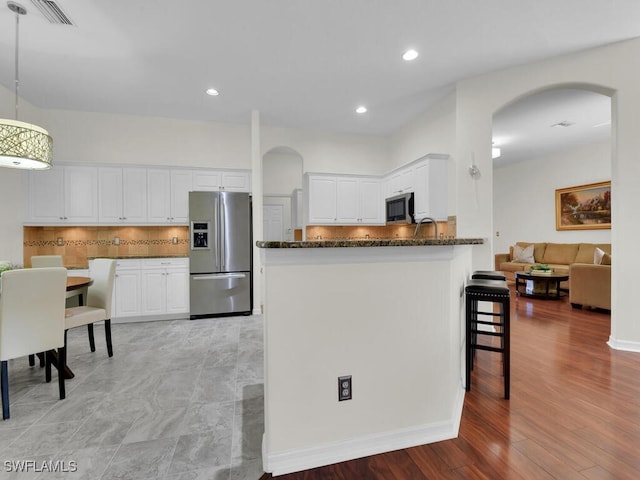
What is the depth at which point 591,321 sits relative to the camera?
13.0ft

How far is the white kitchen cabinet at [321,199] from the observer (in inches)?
205

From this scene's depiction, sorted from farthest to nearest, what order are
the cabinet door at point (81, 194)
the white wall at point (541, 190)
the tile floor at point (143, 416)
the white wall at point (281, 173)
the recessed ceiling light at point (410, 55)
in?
the white wall at point (281, 173) < the white wall at point (541, 190) < the cabinet door at point (81, 194) < the recessed ceiling light at point (410, 55) < the tile floor at point (143, 416)

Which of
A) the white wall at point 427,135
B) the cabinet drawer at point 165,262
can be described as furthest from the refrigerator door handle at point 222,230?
the white wall at point 427,135

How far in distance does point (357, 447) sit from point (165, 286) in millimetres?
3767

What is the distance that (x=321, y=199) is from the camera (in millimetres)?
5242

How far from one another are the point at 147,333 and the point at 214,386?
6.37ft

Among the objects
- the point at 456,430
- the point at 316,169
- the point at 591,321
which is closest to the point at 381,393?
the point at 456,430

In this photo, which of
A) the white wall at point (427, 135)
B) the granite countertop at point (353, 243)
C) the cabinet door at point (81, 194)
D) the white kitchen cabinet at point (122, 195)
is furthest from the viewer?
the white kitchen cabinet at point (122, 195)

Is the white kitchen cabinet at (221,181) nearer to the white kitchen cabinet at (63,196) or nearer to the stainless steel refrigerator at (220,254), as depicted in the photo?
the stainless steel refrigerator at (220,254)

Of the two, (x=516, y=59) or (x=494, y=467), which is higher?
(x=516, y=59)

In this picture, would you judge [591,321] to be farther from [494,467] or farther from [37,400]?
[37,400]

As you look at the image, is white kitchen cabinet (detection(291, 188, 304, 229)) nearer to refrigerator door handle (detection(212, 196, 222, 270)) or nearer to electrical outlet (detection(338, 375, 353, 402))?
refrigerator door handle (detection(212, 196, 222, 270))

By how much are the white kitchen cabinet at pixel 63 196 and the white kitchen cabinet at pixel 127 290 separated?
0.86 meters

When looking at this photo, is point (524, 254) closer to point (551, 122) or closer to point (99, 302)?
point (551, 122)
